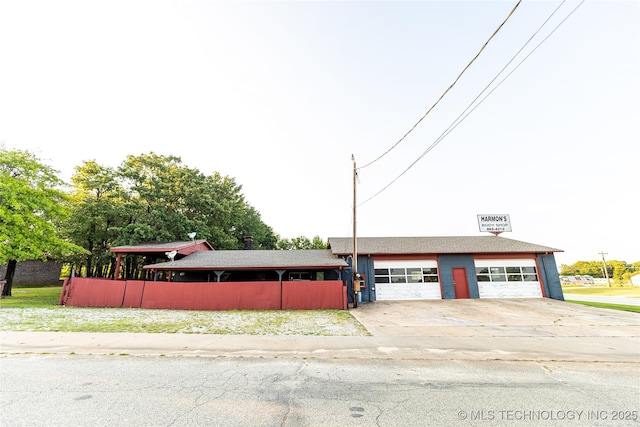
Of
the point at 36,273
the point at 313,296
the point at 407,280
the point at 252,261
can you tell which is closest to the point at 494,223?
the point at 407,280

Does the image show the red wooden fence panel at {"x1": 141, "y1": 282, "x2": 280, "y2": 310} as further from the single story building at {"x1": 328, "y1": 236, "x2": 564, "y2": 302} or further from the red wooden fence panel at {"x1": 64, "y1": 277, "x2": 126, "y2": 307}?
the single story building at {"x1": 328, "y1": 236, "x2": 564, "y2": 302}

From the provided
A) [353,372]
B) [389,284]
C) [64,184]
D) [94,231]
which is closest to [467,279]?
[389,284]

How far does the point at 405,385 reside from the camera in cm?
475

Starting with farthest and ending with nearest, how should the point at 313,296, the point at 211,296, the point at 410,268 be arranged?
the point at 410,268 → the point at 313,296 → the point at 211,296

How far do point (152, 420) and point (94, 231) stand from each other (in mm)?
29589

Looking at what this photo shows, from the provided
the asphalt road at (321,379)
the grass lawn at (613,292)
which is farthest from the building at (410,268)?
the grass lawn at (613,292)

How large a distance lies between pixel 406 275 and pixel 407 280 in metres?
0.36

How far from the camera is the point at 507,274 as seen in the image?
20.1 meters

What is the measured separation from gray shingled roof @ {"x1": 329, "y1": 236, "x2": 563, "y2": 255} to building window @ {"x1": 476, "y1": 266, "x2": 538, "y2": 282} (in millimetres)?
1415

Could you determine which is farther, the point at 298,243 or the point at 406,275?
the point at 298,243

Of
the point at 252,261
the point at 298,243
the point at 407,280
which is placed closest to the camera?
the point at 252,261

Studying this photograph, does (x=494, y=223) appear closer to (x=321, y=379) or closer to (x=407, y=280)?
(x=407, y=280)

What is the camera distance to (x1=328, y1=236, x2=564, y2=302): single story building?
19.6m

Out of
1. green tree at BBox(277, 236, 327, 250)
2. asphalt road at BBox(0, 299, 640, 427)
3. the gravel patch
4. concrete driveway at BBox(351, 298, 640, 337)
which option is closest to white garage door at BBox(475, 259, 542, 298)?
concrete driveway at BBox(351, 298, 640, 337)
